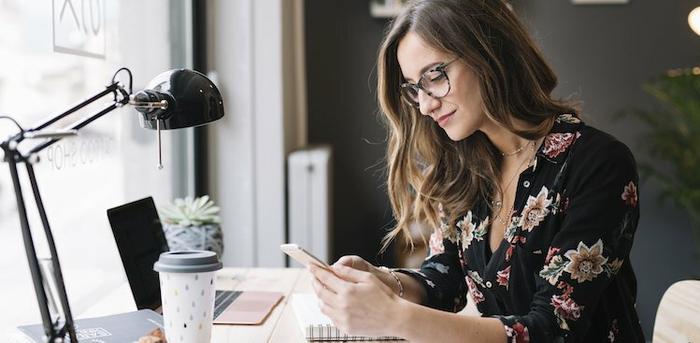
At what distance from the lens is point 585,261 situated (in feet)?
4.51

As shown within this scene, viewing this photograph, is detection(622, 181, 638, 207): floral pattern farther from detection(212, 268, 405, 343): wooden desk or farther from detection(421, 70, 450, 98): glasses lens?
detection(212, 268, 405, 343): wooden desk

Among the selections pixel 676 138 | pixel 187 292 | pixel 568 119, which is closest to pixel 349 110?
pixel 676 138

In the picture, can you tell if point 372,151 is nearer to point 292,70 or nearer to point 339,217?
point 339,217

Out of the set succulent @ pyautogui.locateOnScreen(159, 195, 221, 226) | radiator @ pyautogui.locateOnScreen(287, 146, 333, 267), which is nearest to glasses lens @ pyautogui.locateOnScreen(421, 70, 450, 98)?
succulent @ pyautogui.locateOnScreen(159, 195, 221, 226)

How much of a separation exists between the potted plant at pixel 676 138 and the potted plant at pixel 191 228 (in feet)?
7.59

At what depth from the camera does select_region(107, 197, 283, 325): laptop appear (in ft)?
4.97

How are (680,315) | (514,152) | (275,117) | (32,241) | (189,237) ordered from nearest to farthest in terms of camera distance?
(32,241), (680,315), (514,152), (189,237), (275,117)

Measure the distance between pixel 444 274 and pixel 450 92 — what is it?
414 millimetres

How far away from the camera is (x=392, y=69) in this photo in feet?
5.69

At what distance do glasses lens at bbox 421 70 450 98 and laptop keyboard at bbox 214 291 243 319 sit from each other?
1.96 feet

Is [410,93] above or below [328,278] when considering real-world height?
above

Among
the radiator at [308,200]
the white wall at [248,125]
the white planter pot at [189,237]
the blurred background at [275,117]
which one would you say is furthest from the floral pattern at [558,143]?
the radiator at [308,200]

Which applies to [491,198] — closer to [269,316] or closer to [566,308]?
[566,308]

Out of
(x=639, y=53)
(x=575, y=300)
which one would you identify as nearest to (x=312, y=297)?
(x=575, y=300)
